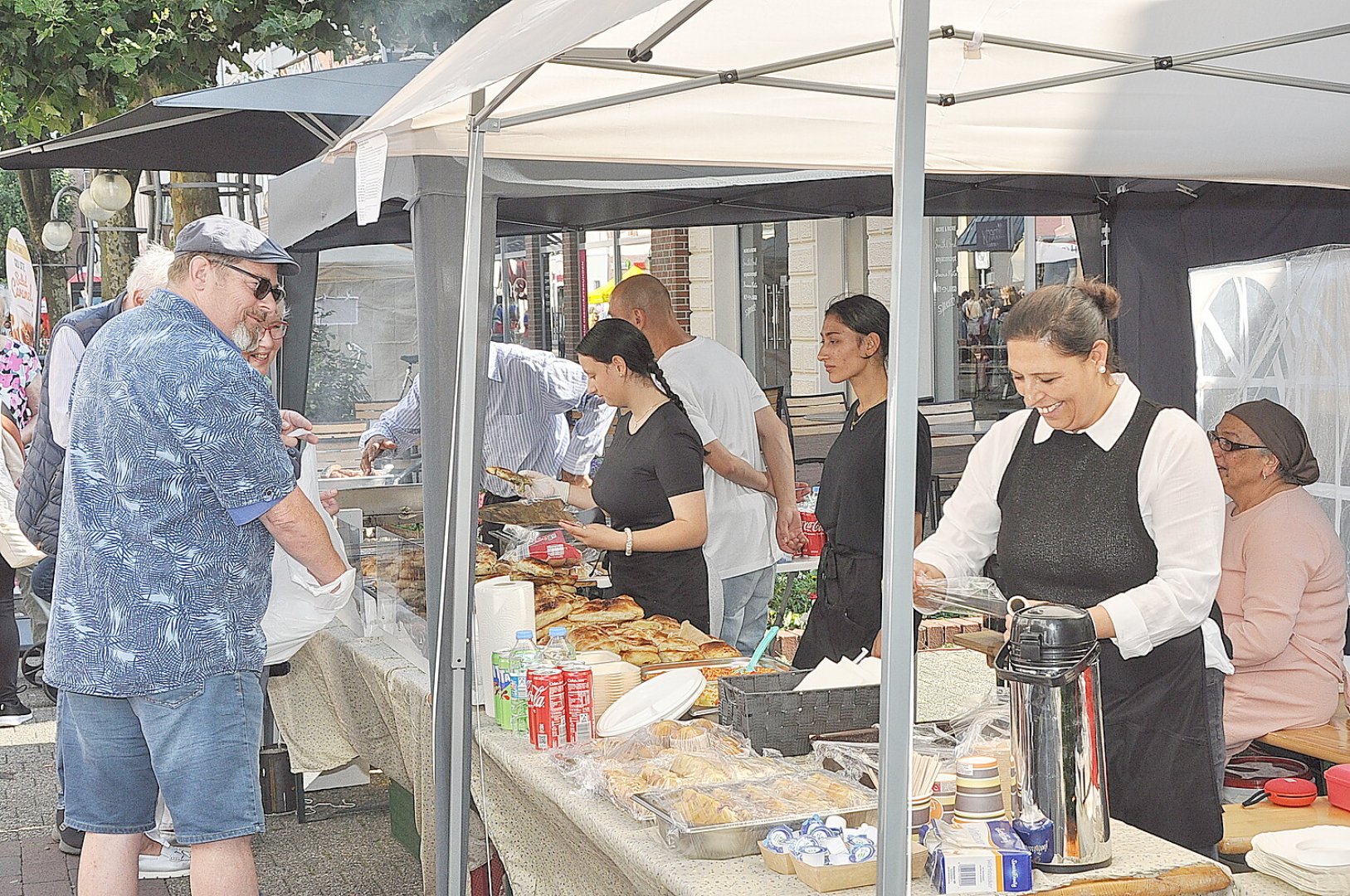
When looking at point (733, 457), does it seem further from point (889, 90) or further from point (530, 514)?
point (889, 90)

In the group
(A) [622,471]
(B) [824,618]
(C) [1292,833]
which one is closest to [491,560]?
(A) [622,471]

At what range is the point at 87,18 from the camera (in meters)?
6.95

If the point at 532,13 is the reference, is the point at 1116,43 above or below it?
above

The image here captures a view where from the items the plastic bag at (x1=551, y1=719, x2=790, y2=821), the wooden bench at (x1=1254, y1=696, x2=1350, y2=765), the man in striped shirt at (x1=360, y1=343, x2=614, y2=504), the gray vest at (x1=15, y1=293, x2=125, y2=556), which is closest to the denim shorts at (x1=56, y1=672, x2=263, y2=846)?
the plastic bag at (x1=551, y1=719, x2=790, y2=821)

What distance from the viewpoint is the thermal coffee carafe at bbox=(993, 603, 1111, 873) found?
2.14m

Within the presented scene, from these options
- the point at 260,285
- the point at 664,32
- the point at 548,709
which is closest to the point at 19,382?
the point at 260,285

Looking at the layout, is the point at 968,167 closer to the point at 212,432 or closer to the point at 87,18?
the point at 212,432

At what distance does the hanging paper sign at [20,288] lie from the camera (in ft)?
26.2

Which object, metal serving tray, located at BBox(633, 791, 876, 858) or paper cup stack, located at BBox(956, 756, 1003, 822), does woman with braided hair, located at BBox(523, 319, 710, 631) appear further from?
paper cup stack, located at BBox(956, 756, 1003, 822)

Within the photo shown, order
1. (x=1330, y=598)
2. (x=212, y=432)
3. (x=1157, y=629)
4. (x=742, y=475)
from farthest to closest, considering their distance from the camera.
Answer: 1. (x=742, y=475)
2. (x=1330, y=598)
3. (x=212, y=432)
4. (x=1157, y=629)

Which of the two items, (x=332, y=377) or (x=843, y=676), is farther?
(x=332, y=377)

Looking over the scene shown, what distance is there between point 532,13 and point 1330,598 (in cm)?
306

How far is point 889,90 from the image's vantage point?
11.4 feet

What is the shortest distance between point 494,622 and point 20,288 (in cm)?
618
